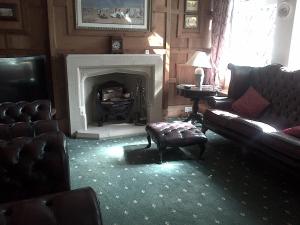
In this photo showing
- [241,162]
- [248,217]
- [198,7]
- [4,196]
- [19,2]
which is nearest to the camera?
[4,196]

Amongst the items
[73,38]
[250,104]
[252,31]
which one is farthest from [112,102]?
[252,31]

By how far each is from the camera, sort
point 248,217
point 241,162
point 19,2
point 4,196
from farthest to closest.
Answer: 1. point 19,2
2. point 241,162
3. point 248,217
4. point 4,196

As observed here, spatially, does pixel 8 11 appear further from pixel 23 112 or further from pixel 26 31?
pixel 23 112

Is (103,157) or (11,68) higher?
(11,68)

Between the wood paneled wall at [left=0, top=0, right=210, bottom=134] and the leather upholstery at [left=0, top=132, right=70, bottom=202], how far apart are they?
2637mm

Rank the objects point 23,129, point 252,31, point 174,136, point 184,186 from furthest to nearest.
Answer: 1. point 252,31
2. point 174,136
3. point 184,186
4. point 23,129

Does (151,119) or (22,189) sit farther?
(151,119)

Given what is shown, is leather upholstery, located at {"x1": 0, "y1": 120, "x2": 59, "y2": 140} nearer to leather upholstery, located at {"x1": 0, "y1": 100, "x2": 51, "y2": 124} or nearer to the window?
leather upholstery, located at {"x1": 0, "y1": 100, "x2": 51, "y2": 124}

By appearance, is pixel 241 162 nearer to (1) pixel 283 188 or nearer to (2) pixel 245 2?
(1) pixel 283 188

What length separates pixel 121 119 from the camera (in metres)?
4.89

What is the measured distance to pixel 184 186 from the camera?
2828 millimetres

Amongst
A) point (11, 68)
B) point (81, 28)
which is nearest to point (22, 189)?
point (11, 68)

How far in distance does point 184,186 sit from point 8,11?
334cm

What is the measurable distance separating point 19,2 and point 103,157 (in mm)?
2473
